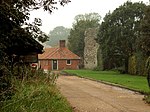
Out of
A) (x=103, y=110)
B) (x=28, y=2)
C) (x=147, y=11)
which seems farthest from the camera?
(x=147, y=11)

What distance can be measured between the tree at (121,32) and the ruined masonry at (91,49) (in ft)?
75.9

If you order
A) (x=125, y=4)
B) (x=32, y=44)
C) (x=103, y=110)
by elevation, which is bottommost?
(x=103, y=110)

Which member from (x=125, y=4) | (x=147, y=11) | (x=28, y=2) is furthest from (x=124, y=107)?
(x=125, y=4)

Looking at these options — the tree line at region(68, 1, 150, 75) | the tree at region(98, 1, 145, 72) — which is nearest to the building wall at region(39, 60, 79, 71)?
the tree line at region(68, 1, 150, 75)

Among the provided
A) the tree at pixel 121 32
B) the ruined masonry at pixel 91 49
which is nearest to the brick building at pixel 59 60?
the ruined masonry at pixel 91 49

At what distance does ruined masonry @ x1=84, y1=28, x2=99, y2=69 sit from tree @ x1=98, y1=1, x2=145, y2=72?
2313 cm

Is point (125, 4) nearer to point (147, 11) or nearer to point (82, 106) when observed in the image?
point (147, 11)

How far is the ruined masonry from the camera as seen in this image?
73688 millimetres

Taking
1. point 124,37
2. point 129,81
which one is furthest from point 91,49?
point 129,81

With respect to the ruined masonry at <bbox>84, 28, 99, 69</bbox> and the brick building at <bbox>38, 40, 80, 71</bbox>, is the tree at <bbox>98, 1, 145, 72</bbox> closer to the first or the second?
the brick building at <bbox>38, 40, 80, 71</bbox>

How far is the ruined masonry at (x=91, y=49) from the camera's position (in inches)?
2901

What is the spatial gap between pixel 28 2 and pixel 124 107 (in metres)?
6.09

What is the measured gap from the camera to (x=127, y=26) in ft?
154

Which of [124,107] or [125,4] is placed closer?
[124,107]
